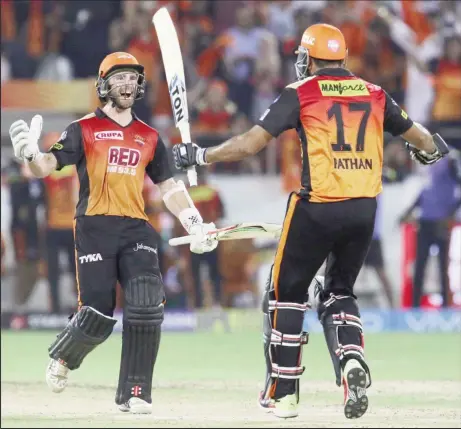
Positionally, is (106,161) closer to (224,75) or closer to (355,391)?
(355,391)

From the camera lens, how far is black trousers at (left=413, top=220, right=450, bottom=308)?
16062mm

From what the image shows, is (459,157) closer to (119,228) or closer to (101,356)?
(101,356)

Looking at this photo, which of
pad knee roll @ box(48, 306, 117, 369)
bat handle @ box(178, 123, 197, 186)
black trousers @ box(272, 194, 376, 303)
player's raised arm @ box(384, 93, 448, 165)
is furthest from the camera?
bat handle @ box(178, 123, 197, 186)

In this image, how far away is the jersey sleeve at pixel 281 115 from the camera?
812 cm

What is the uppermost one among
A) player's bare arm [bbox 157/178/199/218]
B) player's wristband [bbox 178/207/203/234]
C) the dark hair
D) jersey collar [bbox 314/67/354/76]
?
the dark hair

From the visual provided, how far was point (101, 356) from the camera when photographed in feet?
45.9

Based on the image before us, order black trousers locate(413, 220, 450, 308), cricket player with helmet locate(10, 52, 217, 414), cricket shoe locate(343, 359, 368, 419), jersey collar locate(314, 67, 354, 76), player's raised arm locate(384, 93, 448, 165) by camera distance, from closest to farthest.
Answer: cricket shoe locate(343, 359, 368, 419)
jersey collar locate(314, 67, 354, 76)
player's raised arm locate(384, 93, 448, 165)
cricket player with helmet locate(10, 52, 217, 414)
black trousers locate(413, 220, 450, 308)

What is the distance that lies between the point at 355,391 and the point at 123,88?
257 cm

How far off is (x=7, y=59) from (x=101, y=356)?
→ 495cm

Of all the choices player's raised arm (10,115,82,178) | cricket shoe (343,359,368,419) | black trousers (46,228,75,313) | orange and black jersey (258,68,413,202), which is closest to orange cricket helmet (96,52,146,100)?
player's raised arm (10,115,82,178)

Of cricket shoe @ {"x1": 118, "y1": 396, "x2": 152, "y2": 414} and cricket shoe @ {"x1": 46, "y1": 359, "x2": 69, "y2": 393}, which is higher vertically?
cricket shoe @ {"x1": 46, "y1": 359, "x2": 69, "y2": 393}

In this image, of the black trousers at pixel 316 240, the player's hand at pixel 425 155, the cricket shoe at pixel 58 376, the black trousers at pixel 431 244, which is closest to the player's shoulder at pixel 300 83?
the black trousers at pixel 316 240

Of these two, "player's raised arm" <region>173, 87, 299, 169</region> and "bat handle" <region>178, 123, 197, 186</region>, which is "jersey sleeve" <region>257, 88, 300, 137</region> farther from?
"bat handle" <region>178, 123, 197, 186</region>

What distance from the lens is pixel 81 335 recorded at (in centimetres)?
898
